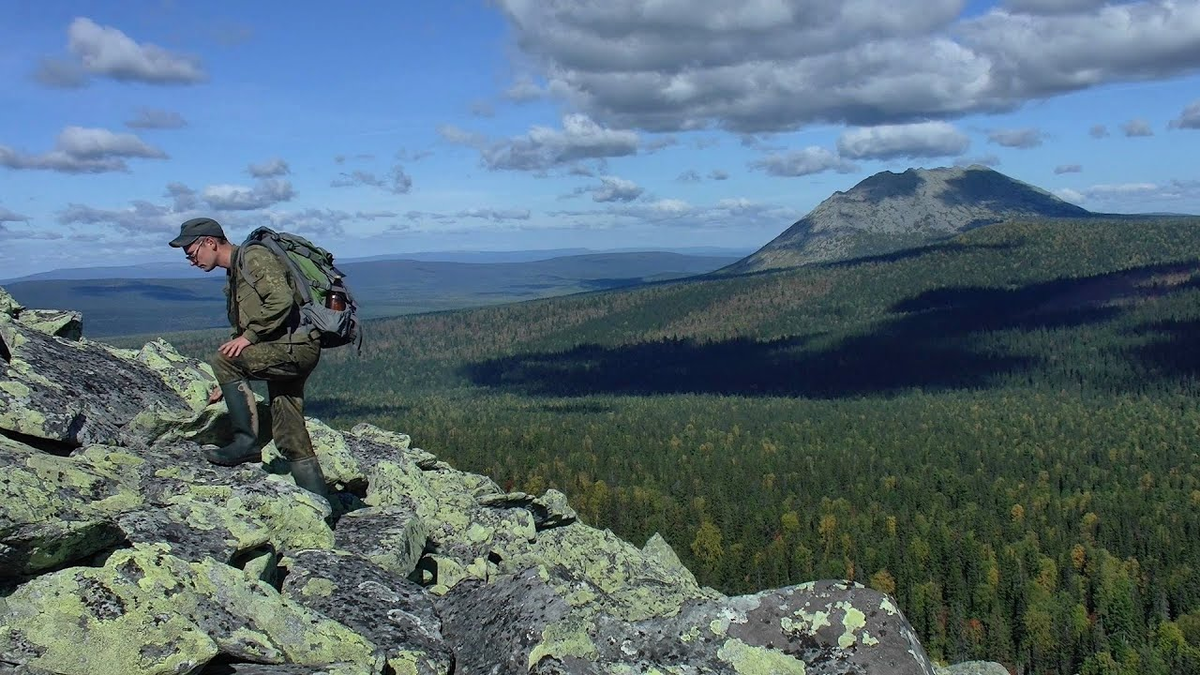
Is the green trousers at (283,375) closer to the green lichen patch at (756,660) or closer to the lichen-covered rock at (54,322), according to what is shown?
the lichen-covered rock at (54,322)

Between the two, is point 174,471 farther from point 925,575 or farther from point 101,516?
point 925,575

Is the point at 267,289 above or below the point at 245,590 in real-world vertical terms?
above

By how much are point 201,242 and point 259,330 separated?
8.40ft

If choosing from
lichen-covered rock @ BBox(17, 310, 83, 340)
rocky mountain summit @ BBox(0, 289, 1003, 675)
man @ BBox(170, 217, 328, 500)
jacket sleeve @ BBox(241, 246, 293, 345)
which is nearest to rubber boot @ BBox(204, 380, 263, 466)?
man @ BBox(170, 217, 328, 500)

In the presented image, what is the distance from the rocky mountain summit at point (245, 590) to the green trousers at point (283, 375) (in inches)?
46.5

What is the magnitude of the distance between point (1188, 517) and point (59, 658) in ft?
654

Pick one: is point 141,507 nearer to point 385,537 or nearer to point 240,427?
point 240,427

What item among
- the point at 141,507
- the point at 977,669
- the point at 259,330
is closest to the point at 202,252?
the point at 259,330

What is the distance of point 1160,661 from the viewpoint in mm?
106875

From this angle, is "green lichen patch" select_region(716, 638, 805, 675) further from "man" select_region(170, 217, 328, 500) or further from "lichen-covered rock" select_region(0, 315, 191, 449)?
"lichen-covered rock" select_region(0, 315, 191, 449)

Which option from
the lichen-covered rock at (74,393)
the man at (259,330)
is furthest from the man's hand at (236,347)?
the lichen-covered rock at (74,393)

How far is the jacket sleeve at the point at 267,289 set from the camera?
20.6 m

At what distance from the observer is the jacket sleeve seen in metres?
20.6

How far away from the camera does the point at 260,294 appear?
2067 cm
